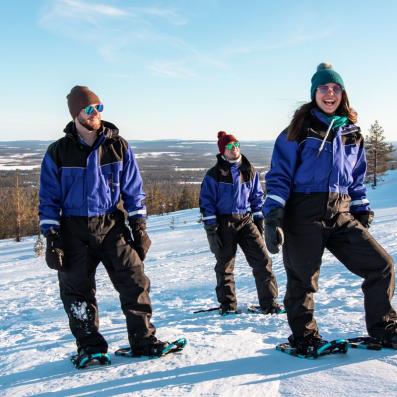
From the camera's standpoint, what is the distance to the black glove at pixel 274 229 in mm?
3123

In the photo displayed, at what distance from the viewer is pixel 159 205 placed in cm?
7062

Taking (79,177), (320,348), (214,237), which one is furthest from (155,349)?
(214,237)

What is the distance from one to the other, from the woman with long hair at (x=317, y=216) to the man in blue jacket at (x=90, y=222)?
1093 millimetres

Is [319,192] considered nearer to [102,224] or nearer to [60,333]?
[102,224]

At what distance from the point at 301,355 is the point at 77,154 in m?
2.21

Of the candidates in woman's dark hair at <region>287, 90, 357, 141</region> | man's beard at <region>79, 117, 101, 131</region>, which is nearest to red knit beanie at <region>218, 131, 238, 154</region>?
woman's dark hair at <region>287, 90, 357, 141</region>

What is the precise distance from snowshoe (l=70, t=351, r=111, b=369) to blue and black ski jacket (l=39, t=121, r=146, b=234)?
0.97 m

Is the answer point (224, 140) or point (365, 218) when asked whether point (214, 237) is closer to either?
point (224, 140)

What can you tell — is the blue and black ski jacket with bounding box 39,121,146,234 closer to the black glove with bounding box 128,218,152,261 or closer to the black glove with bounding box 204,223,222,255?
the black glove with bounding box 128,218,152,261

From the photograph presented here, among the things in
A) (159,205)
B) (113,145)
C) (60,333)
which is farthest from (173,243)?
(159,205)

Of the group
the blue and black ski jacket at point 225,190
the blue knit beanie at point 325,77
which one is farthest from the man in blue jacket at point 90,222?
the blue and black ski jacket at point 225,190

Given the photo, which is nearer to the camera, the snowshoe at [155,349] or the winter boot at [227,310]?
the snowshoe at [155,349]

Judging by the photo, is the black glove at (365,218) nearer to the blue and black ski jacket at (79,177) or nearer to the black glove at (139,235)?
the black glove at (139,235)

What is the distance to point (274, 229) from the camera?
314 cm
